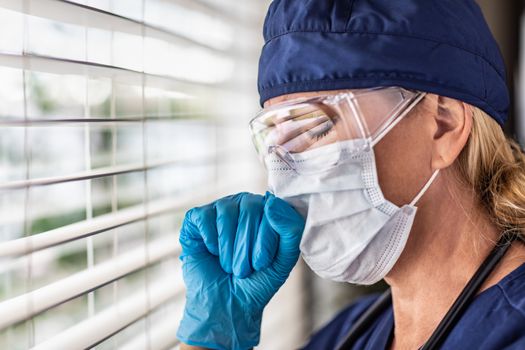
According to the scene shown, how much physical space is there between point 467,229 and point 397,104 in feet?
1.02

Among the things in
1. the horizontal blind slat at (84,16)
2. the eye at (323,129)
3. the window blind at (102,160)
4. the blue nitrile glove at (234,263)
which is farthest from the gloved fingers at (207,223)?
the horizontal blind slat at (84,16)

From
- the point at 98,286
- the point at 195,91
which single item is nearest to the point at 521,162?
the point at 195,91

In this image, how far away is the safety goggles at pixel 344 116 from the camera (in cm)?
96

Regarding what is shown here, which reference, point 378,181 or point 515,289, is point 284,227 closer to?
point 378,181

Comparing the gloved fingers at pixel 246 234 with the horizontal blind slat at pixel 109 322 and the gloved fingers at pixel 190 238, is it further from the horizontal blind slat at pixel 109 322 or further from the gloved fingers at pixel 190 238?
the horizontal blind slat at pixel 109 322

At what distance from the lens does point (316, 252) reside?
1016mm

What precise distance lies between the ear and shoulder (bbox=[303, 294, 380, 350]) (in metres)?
0.58

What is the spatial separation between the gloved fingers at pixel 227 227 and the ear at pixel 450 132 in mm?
399

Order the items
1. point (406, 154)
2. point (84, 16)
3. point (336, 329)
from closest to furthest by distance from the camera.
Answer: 1. point (84, 16)
2. point (406, 154)
3. point (336, 329)

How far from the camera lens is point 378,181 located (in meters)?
0.99

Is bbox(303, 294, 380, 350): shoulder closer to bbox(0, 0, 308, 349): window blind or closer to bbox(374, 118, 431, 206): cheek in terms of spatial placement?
bbox(0, 0, 308, 349): window blind

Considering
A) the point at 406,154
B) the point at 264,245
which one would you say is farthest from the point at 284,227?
the point at 406,154

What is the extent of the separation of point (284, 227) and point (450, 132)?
14.6 inches

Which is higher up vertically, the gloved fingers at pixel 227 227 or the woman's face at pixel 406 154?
the woman's face at pixel 406 154
